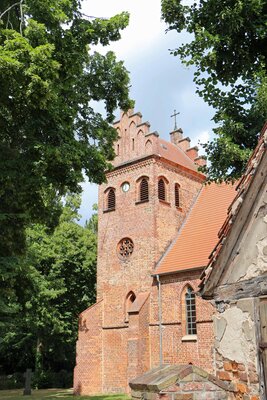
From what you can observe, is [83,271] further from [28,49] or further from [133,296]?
[28,49]

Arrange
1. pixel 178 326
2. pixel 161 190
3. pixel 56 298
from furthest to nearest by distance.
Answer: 1. pixel 56 298
2. pixel 161 190
3. pixel 178 326

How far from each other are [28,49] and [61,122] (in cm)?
210

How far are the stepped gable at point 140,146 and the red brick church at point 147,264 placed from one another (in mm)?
58

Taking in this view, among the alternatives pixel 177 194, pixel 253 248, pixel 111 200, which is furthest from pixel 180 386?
pixel 111 200

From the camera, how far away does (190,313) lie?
19.7m

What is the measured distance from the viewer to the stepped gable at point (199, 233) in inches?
800

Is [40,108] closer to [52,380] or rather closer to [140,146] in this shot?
[140,146]

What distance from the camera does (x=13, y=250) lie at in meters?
11.4

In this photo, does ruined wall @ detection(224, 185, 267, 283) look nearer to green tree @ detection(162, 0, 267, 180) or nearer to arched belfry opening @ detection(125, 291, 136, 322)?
green tree @ detection(162, 0, 267, 180)

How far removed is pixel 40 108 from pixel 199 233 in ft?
43.8

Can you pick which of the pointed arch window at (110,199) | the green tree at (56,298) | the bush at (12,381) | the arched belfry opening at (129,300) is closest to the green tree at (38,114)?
the arched belfry opening at (129,300)

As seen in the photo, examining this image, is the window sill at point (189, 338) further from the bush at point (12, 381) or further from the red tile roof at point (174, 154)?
the bush at point (12, 381)

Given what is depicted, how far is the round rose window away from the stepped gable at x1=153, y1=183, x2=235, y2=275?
202 centimetres

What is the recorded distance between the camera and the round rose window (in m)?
22.9
